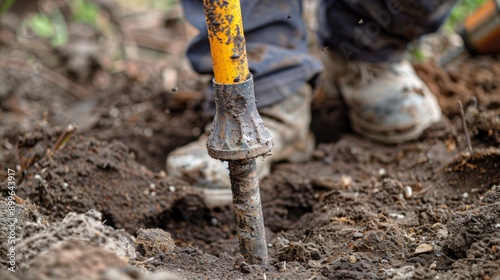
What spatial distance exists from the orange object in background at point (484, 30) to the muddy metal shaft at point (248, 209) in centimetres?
166

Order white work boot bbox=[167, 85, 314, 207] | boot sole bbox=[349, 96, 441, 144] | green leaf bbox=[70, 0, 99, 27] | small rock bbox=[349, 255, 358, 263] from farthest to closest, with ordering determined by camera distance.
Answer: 1. green leaf bbox=[70, 0, 99, 27]
2. boot sole bbox=[349, 96, 441, 144]
3. white work boot bbox=[167, 85, 314, 207]
4. small rock bbox=[349, 255, 358, 263]

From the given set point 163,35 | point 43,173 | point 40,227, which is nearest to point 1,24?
point 163,35

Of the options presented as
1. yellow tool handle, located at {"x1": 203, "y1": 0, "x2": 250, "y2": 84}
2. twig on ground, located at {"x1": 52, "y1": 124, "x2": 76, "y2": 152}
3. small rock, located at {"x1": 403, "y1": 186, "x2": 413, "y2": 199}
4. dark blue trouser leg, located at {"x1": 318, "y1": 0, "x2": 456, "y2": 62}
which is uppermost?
dark blue trouser leg, located at {"x1": 318, "y1": 0, "x2": 456, "y2": 62}

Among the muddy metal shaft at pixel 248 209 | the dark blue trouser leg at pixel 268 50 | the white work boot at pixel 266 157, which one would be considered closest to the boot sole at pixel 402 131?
the white work boot at pixel 266 157

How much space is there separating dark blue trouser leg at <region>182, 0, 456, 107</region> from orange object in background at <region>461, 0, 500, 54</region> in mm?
373

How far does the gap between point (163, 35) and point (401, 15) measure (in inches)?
76.3

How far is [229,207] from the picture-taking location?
6.42 feet

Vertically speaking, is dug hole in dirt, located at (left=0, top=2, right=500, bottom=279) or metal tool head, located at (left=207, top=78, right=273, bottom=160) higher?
metal tool head, located at (left=207, top=78, right=273, bottom=160)

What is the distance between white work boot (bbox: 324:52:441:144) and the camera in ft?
7.66

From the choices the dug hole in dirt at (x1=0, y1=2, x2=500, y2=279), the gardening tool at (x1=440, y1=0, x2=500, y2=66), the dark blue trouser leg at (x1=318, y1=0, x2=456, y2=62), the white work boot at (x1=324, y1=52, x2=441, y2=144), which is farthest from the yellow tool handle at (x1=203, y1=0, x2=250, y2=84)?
the gardening tool at (x1=440, y1=0, x2=500, y2=66)

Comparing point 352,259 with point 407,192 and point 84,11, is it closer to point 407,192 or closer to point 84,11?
point 407,192

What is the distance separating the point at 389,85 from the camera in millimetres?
2416

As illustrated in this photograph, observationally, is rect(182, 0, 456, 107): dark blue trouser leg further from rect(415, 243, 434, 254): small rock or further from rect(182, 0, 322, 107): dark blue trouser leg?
rect(415, 243, 434, 254): small rock

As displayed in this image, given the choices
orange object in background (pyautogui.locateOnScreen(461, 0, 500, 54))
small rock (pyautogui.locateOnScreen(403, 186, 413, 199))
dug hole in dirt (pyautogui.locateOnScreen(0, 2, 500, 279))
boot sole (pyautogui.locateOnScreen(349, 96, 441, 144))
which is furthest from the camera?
orange object in background (pyautogui.locateOnScreen(461, 0, 500, 54))
